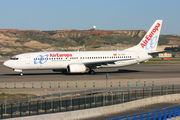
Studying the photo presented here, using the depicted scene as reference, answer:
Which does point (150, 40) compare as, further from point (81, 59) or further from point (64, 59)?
point (64, 59)

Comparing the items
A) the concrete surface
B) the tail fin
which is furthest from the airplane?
the concrete surface

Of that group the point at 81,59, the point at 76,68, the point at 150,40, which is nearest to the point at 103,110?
the point at 76,68

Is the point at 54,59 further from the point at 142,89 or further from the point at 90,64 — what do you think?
the point at 142,89

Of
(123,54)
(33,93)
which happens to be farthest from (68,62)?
(33,93)

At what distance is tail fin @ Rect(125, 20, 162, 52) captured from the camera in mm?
55656

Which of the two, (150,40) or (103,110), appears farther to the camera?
(150,40)

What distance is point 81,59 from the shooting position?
52312 mm

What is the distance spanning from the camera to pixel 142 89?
93.6 feet

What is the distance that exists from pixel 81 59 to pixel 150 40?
1505 cm

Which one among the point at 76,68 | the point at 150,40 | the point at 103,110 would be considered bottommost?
the point at 103,110

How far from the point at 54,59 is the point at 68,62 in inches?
108

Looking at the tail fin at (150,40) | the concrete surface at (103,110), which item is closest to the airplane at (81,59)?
the tail fin at (150,40)

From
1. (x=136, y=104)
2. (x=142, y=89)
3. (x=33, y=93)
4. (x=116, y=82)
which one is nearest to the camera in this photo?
(x=136, y=104)

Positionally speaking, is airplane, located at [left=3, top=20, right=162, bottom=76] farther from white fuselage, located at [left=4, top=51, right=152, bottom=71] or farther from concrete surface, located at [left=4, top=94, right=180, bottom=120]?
concrete surface, located at [left=4, top=94, right=180, bottom=120]
